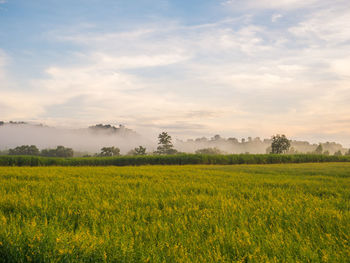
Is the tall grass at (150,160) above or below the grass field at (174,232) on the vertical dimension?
below

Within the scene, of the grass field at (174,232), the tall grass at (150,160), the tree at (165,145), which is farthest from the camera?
the tree at (165,145)

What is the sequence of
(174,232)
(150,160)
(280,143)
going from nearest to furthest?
1. (174,232)
2. (150,160)
3. (280,143)

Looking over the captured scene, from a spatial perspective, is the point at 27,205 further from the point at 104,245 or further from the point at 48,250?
the point at 104,245

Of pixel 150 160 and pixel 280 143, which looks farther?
pixel 280 143

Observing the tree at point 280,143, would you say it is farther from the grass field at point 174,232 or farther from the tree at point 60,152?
the grass field at point 174,232

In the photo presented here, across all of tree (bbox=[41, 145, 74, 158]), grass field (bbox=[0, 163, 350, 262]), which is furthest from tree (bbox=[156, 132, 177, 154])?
grass field (bbox=[0, 163, 350, 262])

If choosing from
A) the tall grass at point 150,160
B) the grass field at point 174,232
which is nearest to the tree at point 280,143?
the tall grass at point 150,160

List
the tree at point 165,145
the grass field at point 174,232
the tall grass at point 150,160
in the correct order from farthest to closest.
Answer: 1. the tree at point 165,145
2. the tall grass at point 150,160
3. the grass field at point 174,232

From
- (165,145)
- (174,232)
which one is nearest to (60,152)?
(165,145)

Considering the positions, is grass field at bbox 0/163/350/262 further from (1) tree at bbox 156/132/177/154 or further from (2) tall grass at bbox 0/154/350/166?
(1) tree at bbox 156/132/177/154

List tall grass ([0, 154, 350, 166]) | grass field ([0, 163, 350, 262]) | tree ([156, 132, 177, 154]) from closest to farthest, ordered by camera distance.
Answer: grass field ([0, 163, 350, 262]), tall grass ([0, 154, 350, 166]), tree ([156, 132, 177, 154])

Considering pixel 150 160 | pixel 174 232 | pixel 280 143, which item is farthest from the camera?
pixel 280 143

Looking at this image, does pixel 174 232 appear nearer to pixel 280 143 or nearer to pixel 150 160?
pixel 150 160

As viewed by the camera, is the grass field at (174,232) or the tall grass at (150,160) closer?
the grass field at (174,232)
